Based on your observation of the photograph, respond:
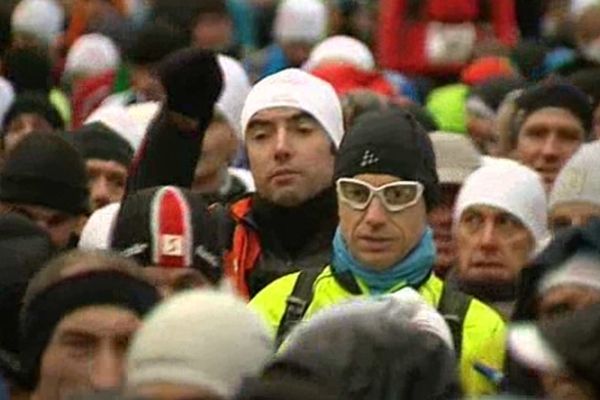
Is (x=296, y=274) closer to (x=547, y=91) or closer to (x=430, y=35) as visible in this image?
(x=547, y=91)

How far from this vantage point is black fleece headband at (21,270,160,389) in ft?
24.8

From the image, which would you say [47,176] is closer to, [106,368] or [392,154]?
[392,154]

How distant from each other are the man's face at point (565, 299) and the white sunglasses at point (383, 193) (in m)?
1.23

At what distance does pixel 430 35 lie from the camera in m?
16.3

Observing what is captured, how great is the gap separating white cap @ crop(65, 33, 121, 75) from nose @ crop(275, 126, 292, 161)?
6.45 m

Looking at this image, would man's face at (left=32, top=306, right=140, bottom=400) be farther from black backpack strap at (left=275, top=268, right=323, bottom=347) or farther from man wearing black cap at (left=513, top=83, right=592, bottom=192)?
man wearing black cap at (left=513, top=83, right=592, bottom=192)

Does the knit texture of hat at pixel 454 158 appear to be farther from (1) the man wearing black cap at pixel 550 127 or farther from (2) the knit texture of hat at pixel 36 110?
(2) the knit texture of hat at pixel 36 110

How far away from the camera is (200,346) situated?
6547 mm

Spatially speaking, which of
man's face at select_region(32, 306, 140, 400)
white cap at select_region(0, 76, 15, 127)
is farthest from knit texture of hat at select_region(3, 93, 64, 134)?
man's face at select_region(32, 306, 140, 400)

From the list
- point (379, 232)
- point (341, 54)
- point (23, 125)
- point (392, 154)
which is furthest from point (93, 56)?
point (379, 232)

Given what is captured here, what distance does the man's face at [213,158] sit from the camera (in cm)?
1102

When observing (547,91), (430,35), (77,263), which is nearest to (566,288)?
(77,263)

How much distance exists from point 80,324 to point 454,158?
3788 millimetres

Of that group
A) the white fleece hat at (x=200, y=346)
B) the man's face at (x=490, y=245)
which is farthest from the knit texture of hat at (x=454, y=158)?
the white fleece hat at (x=200, y=346)
